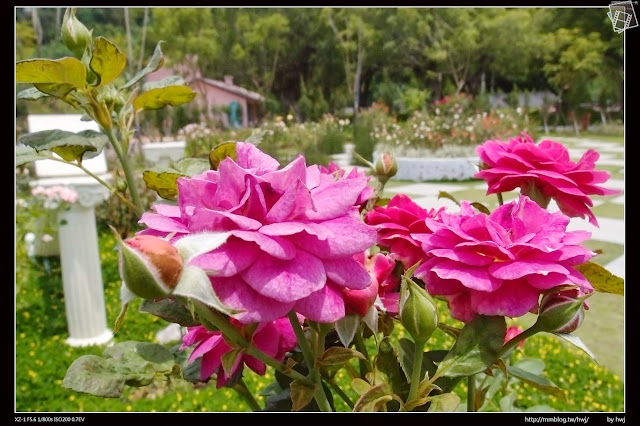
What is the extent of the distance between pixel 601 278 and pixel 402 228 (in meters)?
0.14

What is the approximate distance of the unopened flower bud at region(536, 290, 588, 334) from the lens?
13.0 inches

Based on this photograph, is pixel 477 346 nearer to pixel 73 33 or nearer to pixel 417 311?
pixel 417 311

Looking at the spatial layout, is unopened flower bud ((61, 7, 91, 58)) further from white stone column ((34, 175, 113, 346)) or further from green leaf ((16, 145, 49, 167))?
white stone column ((34, 175, 113, 346))

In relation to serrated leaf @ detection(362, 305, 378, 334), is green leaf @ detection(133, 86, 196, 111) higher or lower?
higher

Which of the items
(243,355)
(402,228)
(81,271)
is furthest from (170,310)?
(81,271)

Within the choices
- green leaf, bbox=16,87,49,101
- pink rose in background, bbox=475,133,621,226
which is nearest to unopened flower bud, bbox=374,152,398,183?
pink rose in background, bbox=475,133,621,226

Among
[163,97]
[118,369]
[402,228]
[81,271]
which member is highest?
[163,97]

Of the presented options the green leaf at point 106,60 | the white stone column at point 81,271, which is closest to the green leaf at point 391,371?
the green leaf at point 106,60

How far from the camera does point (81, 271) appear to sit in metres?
1.92

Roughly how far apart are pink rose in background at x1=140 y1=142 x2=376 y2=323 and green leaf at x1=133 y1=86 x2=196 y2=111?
259 millimetres

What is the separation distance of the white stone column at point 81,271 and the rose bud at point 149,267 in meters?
1.73

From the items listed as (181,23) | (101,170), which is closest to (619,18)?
(101,170)

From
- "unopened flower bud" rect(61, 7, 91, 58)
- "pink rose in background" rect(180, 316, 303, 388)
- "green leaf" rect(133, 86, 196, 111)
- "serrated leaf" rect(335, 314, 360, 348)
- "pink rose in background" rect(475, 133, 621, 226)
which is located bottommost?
"pink rose in background" rect(180, 316, 303, 388)

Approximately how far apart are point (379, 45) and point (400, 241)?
1295 cm
